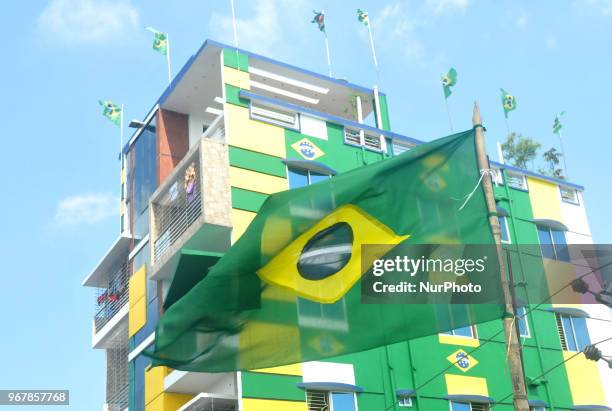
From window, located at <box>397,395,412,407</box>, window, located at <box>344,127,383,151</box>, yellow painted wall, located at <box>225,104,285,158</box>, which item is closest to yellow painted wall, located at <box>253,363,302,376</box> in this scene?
window, located at <box>397,395,412,407</box>

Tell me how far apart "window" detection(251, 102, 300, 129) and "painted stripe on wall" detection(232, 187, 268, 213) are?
8.27 feet

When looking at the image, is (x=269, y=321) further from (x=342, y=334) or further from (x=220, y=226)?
(x=220, y=226)

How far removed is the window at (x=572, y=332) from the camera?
29.6 meters

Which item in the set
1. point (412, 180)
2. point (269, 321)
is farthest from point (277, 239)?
point (412, 180)

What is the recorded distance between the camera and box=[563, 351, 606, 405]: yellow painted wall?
28.6 metres

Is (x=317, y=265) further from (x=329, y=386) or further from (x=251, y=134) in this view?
(x=251, y=134)

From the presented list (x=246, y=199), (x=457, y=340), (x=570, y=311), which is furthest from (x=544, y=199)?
(x=246, y=199)

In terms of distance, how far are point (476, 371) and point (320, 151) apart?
26.6 feet

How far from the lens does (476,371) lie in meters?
27.1

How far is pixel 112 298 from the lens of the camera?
32.4m

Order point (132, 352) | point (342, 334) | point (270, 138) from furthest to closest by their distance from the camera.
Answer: point (132, 352)
point (270, 138)
point (342, 334)

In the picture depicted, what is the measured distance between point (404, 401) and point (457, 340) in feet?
9.77

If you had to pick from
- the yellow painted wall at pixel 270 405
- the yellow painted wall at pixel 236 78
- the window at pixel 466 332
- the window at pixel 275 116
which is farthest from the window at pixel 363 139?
the yellow painted wall at pixel 270 405

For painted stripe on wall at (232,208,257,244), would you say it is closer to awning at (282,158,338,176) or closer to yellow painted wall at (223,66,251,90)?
awning at (282,158,338,176)
